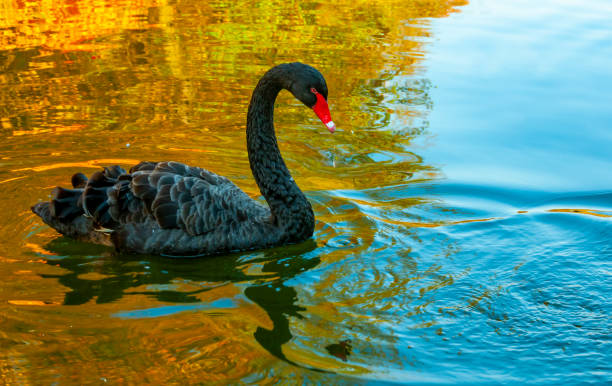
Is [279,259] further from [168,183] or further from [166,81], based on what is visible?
[166,81]

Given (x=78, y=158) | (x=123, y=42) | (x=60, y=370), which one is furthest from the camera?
(x=123, y=42)

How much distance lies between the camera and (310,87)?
4871 mm

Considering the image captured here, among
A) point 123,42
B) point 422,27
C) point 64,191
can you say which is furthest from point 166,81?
point 422,27

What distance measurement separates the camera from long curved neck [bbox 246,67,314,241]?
5.06m

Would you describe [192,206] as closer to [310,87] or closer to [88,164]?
[310,87]

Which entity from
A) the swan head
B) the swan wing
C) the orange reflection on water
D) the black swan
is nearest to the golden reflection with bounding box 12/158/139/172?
the black swan

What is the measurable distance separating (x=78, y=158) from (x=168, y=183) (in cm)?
187

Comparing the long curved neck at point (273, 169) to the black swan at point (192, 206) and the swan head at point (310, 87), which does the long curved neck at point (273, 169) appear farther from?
the swan head at point (310, 87)

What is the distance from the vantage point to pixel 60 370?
367 centimetres

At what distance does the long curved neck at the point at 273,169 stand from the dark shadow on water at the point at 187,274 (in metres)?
0.19

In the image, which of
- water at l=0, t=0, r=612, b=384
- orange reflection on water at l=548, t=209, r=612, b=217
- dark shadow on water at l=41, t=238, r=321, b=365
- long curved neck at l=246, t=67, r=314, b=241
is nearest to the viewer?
water at l=0, t=0, r=612, b=384

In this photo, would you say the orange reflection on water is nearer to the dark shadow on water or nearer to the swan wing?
the dark shadow on water

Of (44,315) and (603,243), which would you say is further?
(603,243)

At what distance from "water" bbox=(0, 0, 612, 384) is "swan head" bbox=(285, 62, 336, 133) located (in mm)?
980
